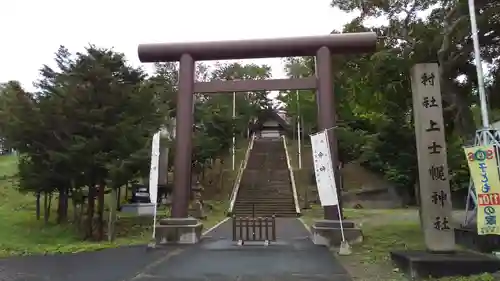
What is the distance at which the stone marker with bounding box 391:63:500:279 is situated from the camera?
7.18 meters

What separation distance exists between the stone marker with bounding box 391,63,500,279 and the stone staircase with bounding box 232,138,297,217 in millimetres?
14144

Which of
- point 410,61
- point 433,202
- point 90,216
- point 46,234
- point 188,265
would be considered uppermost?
point 410,61

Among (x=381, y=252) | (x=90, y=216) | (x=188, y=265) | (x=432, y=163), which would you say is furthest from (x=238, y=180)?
(x=432, y=163)

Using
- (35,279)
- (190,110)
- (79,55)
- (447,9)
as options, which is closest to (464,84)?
(447,9)

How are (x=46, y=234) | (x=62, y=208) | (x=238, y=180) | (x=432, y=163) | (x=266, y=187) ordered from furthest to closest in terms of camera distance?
(x=238, y=180) < (x=266, y=187) < (x=62, y=208) < (x=46, y=234) < (x=432, y=163)

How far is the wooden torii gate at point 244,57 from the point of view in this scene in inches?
492

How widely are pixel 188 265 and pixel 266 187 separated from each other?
21.2 m

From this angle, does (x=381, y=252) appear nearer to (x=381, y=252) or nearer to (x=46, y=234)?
(x=381, y=252)

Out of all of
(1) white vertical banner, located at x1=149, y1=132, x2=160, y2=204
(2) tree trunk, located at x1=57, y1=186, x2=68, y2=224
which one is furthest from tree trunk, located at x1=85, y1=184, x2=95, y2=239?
(1) white vertical banner, located at x1=149, y1=132, x2=160, y2=204

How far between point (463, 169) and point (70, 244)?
76.6ft

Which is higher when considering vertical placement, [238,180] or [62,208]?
[238,180]

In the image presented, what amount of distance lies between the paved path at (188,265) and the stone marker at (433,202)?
1498 mm

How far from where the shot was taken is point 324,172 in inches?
446

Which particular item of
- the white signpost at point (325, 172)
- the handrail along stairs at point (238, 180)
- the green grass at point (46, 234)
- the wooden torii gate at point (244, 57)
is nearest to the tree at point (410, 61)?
the wooden torii gate at point (244, 57)
